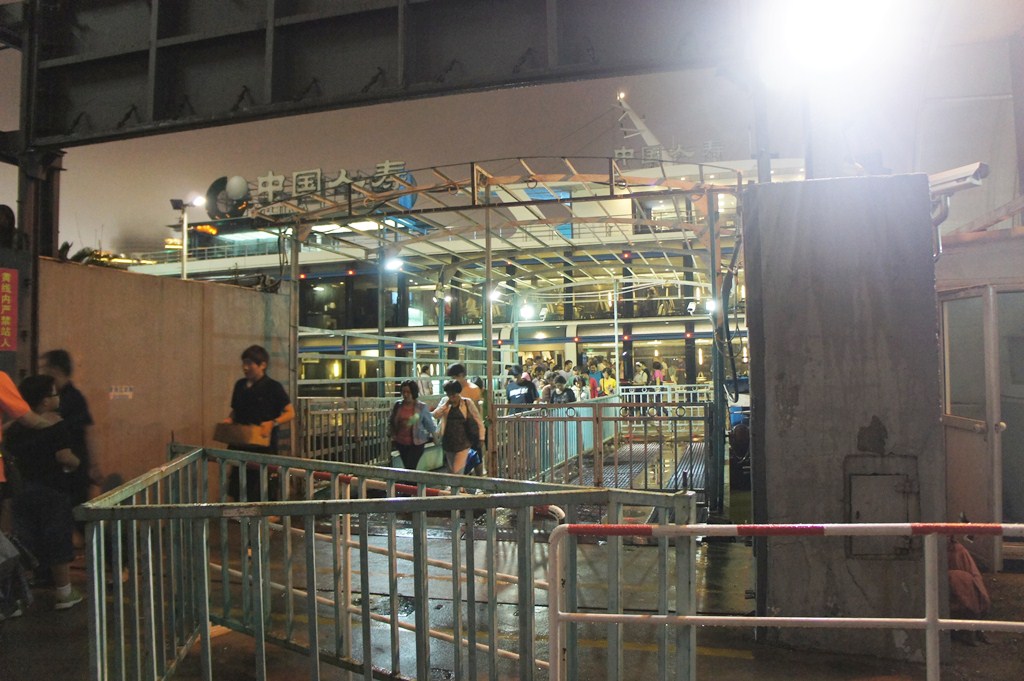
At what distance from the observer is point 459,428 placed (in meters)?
8.94

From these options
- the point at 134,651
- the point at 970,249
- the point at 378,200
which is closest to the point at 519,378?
the point at 378,200

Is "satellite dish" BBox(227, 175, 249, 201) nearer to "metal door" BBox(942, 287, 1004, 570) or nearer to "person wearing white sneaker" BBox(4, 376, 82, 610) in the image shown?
"person wearing white sneaker" BBox(4, 376, 82, 610)

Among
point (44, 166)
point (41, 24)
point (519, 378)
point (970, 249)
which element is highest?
point (41, 24)

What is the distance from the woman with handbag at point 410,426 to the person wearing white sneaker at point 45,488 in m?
4.18

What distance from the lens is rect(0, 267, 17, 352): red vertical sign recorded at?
6.52 meters

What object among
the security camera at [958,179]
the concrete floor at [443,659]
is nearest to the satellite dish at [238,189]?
the concrete floor at [443,659]

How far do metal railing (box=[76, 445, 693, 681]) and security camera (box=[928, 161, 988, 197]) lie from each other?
11.8 feet

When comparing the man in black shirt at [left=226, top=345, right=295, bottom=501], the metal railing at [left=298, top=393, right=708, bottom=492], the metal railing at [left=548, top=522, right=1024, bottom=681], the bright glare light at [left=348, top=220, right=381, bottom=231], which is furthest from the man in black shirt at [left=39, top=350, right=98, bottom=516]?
the bright glare light at [left=348, top=220, right=381, bottom=231]

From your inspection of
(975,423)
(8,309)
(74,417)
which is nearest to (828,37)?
(975,423)

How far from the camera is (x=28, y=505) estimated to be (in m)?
5.62

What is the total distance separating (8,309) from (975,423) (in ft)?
29.0

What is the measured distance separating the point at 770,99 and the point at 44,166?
762cm

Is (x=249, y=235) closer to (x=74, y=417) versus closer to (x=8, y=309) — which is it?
(x=8, y=309)

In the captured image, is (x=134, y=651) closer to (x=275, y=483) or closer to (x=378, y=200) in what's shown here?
(x=275, y=483)
